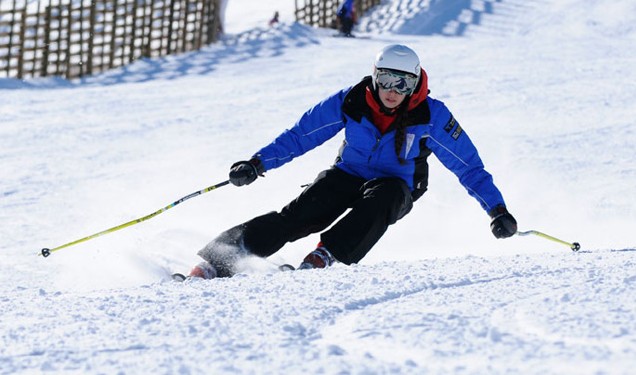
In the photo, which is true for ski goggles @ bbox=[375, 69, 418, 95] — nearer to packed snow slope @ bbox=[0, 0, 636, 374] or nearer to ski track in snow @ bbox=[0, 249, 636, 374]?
packed snow slope @ bbox=[0, 0, 636, 374]

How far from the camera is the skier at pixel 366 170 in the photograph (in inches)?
187

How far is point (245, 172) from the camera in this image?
16.5 ft

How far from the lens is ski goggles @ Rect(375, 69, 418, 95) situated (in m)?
4.86

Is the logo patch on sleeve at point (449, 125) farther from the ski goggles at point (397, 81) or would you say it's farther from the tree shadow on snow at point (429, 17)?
the tree shadow on snow at point (429, 17)

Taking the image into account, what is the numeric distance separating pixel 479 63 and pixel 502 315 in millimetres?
10158

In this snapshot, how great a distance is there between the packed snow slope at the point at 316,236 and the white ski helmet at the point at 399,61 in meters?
0.96

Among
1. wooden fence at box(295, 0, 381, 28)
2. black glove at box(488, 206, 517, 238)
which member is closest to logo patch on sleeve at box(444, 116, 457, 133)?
black glove at box(488, 206, 517, 238)

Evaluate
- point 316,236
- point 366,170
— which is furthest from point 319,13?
point 366,170

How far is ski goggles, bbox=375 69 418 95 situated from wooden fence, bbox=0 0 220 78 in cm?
970

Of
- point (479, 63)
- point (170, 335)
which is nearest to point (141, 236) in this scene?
point (170, 335)

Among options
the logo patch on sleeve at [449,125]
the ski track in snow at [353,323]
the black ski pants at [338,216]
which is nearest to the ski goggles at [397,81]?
the logo patch on sleeve at [449,125]

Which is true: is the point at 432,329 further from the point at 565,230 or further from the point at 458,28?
the point at 458,28

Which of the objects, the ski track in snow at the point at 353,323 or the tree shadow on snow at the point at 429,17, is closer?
the ski track in snow at the point at 353,323

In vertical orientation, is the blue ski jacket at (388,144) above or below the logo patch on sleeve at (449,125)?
below
